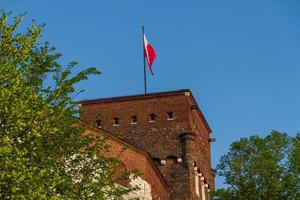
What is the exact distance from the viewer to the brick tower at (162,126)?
3953 centimetres

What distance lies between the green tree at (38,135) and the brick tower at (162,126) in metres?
22.1

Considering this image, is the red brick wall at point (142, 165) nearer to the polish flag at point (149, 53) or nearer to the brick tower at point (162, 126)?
the brick tower at point (162, 126)

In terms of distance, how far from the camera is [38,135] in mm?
14812

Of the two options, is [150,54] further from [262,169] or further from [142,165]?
[262,169]

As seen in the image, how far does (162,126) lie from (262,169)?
1128cm

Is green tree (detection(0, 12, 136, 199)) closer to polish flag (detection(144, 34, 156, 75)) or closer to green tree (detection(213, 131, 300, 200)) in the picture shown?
→ green tree (detection(213, 131, 300, 200))

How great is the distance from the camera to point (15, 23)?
16.4m

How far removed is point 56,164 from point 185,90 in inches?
973

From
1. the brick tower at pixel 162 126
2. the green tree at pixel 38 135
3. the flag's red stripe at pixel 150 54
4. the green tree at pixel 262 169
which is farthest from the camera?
the flag's red stripe at pixel 150 54

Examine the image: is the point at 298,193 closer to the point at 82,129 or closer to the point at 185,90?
the point at 185,90

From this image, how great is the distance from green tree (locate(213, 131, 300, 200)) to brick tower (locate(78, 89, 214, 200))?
890 centimetres

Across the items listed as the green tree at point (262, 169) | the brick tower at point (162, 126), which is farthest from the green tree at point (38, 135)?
the brick tower at point (162, 126)

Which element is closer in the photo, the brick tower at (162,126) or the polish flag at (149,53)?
the brick tower at (162,126)

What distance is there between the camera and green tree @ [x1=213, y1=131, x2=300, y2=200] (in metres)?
29.4
